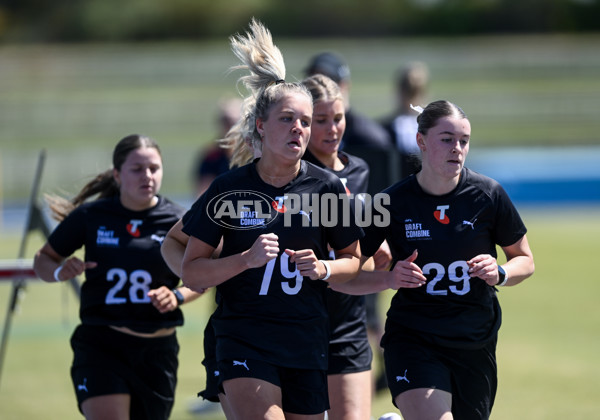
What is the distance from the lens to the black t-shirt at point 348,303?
4879 mm

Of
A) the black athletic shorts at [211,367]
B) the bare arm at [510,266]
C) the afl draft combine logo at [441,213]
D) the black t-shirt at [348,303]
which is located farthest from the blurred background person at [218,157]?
the bare arm at [510,266]

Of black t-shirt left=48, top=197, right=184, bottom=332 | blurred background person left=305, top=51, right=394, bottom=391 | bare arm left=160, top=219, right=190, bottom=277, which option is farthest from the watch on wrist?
blurred background person left=305, top=51, right=394, bottom=391

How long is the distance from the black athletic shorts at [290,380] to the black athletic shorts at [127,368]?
3.70ft

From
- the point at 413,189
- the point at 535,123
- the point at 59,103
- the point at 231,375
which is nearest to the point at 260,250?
the point at 231,375

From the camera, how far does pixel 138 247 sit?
16.5ft

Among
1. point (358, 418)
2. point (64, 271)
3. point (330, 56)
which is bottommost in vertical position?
point (358, 418)

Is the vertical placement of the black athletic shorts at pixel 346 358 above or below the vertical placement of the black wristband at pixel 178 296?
below

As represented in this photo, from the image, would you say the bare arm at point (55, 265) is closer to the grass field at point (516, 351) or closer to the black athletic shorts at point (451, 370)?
the black athletic shorts at point (451, 370)

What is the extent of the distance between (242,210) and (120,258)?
4.15ft

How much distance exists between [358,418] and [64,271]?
70.9 inches

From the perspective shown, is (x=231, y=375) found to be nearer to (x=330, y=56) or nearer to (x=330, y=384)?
(x=330, y=384)

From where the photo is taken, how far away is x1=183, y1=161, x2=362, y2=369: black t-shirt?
13.0 ft

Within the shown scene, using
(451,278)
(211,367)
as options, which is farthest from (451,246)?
(211,367)

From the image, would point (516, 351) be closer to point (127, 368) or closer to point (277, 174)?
point (127, 368)
